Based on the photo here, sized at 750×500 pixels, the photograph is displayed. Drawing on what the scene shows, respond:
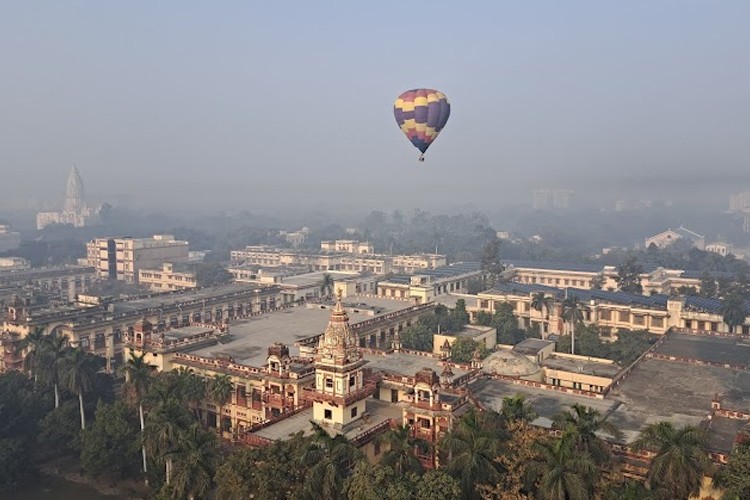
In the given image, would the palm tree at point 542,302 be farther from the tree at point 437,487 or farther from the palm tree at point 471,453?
the tree at point 437,487

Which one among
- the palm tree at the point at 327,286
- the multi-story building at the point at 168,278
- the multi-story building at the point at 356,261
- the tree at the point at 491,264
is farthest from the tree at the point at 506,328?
the multi-story building at the point at 168,278

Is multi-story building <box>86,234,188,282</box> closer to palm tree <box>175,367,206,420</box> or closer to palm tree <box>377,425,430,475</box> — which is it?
palm tree <box>175,367,206,420</box>

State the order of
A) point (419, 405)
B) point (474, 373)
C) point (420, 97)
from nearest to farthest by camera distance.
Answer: point (419, 405)
point (474, 373)
point (420, 97)

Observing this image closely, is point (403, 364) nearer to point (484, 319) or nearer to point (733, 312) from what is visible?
point (484, 319)

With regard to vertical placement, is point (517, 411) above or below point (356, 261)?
above

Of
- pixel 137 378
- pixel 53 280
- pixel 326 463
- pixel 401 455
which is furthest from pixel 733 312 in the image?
pixel 53 280

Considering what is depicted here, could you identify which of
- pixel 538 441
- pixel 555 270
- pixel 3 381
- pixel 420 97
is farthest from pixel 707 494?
pixel 555 270

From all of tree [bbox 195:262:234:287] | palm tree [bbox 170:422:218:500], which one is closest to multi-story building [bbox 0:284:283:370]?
palm tree [bbox 170:422:218:500]

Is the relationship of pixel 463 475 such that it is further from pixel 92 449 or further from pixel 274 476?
pixel 92 449
